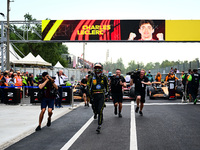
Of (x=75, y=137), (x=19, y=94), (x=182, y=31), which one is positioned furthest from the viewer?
(x=182, y=31)

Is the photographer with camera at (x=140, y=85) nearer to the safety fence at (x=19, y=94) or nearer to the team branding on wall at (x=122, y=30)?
the safety fence at (x=19, y=94)

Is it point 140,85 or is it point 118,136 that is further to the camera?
point 140,85

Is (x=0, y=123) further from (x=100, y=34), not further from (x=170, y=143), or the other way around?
(x=100, y=34)

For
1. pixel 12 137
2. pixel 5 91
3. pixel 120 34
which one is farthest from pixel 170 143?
pixel 120 34

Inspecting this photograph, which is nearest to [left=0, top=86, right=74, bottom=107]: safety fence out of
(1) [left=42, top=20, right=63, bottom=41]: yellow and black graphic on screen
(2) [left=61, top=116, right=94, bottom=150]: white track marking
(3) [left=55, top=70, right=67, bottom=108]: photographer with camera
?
(3) [left=55, top=70, right=67, bottom=108]: photographer with camera

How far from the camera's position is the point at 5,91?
56.3ft

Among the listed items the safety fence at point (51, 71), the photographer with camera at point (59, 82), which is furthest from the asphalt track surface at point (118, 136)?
the safety fence at point (51, 71)

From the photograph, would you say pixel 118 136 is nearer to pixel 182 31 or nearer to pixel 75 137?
pixel 75 137

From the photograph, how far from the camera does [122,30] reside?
96.3 feet

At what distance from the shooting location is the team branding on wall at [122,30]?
2883cm

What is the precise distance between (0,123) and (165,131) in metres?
5.06

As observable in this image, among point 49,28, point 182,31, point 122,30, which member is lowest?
point 182,31

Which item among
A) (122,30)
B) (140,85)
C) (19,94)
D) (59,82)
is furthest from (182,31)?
(140,85)

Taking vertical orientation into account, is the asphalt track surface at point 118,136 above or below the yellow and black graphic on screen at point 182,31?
below
